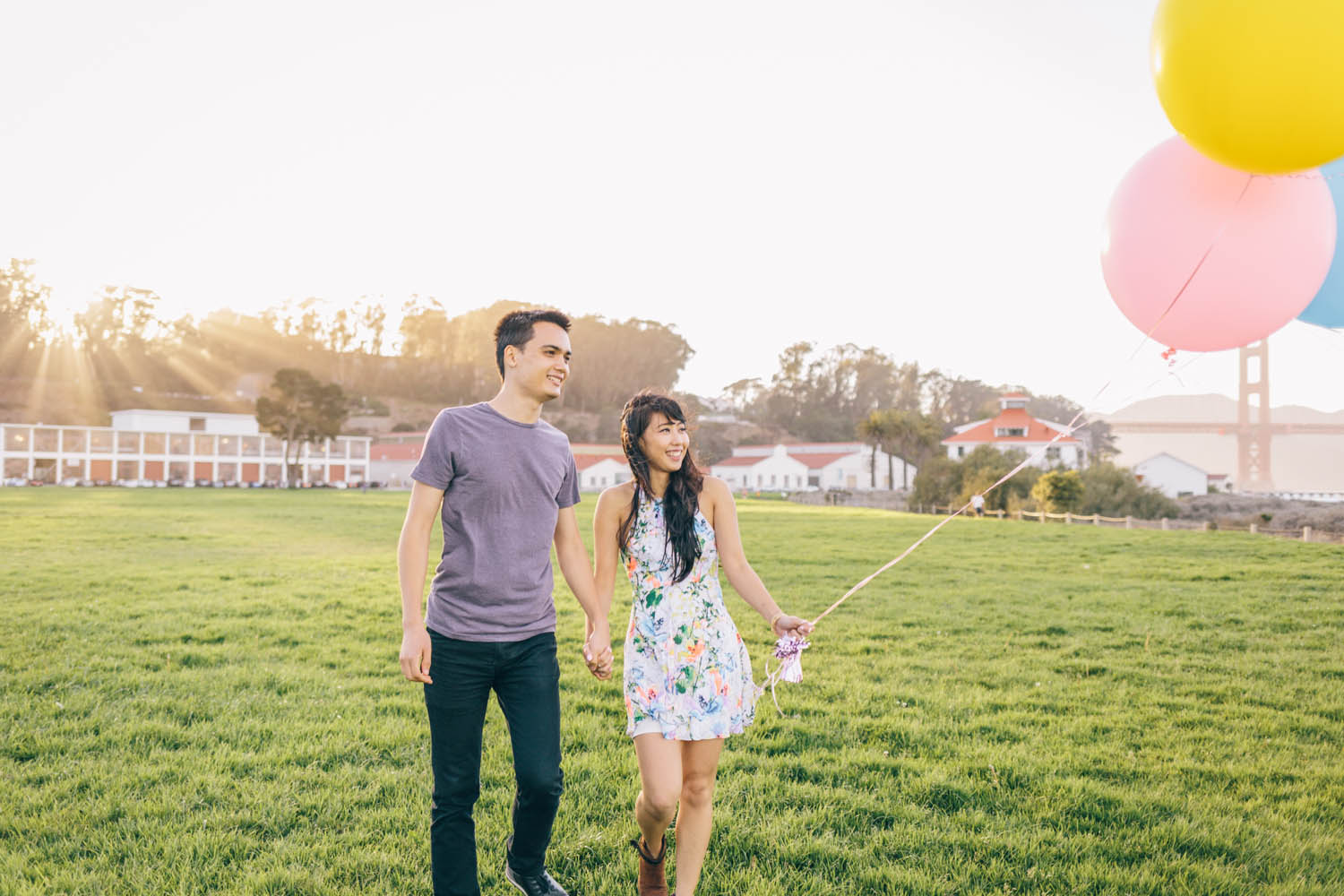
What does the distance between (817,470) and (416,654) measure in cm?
7174

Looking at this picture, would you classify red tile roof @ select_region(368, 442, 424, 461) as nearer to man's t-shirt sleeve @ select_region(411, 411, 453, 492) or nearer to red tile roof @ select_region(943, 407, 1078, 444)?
red tile roof @ select_region(943, 407, 1078, 444)

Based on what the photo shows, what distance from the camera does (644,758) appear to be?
9.70 feet

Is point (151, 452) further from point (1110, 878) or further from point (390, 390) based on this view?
point (1110, 878)

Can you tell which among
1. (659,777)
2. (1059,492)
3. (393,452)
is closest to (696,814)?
(659,777)

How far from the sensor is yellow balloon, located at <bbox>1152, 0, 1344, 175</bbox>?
117 inches

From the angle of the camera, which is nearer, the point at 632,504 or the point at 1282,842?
the point at 632,504

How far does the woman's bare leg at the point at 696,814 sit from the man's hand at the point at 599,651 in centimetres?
40

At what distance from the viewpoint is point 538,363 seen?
304 centimetres

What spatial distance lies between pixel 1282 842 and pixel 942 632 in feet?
15.8

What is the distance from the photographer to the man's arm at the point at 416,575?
2717mm

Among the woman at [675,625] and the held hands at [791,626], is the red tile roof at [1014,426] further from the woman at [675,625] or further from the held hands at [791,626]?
the woman at [675,625]

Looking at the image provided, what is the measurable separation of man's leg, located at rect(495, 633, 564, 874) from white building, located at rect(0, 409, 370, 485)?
61965mm

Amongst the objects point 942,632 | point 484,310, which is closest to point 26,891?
point 942,632

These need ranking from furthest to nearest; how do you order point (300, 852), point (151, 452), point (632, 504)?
point (151, 452), point (300, 852), point (632, 504)
